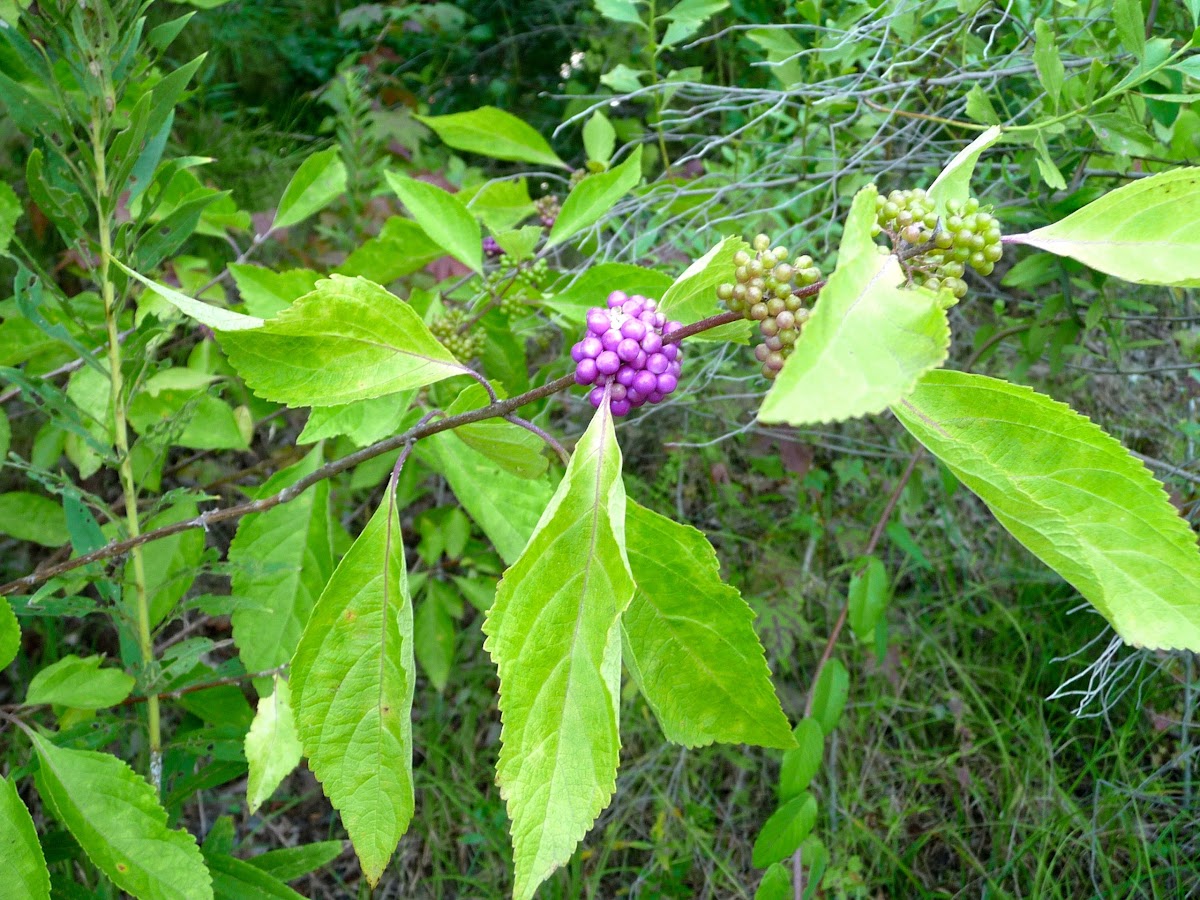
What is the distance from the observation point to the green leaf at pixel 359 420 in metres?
1.09

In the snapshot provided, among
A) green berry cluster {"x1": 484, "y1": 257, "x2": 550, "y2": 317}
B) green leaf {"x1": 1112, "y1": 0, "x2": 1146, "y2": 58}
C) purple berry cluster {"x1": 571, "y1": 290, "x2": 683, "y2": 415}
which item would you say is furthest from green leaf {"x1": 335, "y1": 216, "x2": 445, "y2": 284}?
green leaf {"x1": 1112, "y1": 0, "x2": 1146, "y2": 58}

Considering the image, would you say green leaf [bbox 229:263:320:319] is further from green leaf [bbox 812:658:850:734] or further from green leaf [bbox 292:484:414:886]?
green leaf [bbox 812:658:850:734]

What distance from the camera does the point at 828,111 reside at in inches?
72.7

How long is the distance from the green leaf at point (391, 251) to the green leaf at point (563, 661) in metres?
1.02

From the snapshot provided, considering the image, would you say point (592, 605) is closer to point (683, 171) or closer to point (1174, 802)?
point (1174, 802)

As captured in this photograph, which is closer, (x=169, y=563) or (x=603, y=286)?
(x=603, y=286)

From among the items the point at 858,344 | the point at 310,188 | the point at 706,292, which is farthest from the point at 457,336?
the point at 858,344

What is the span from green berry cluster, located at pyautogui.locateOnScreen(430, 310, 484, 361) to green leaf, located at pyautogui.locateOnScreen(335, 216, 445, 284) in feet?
0.58

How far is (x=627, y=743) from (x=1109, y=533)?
174cm

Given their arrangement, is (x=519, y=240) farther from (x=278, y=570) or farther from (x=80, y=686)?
(x=80, y=686)

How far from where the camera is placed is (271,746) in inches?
46.6

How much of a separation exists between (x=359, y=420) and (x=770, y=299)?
0.60m

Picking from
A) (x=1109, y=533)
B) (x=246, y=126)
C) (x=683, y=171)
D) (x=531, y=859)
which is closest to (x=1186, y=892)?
(x=1109, y=533)

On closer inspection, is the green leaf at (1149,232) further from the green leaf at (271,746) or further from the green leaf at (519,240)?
the green leaf at (271,746)
